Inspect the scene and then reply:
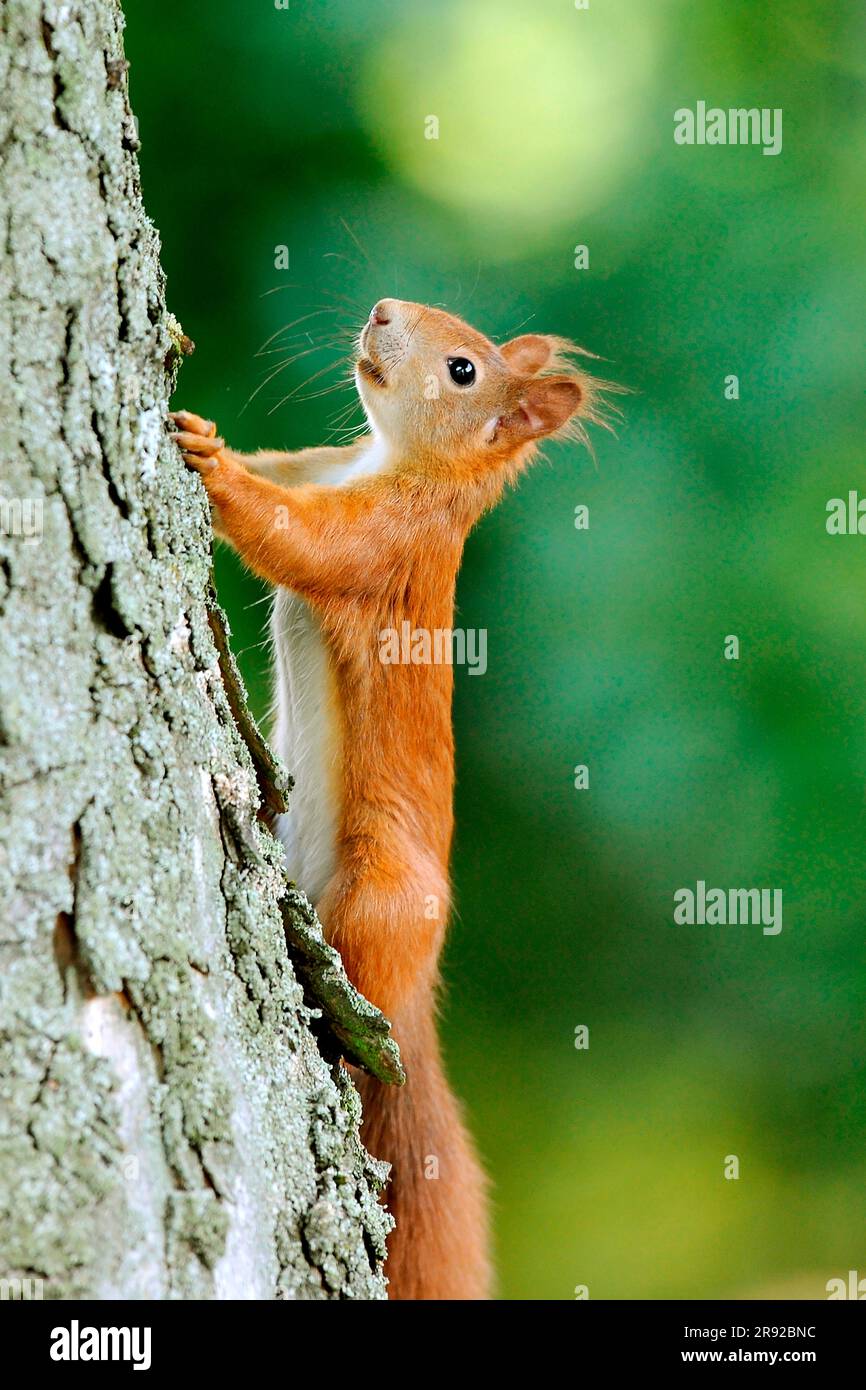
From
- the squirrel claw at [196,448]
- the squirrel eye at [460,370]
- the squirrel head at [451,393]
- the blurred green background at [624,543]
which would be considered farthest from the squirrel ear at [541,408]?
the squirrel claw at [196,448]

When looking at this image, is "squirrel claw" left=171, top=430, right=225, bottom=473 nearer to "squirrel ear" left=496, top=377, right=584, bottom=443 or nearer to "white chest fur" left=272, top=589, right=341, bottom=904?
"white chest fur" left=272, top=589, right=341, bottom=904

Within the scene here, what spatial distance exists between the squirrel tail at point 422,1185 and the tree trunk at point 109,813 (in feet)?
2.96

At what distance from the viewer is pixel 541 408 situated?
9.09 feet

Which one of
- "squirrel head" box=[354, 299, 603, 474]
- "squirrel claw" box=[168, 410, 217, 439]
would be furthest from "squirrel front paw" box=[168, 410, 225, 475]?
"squirrel head" box=[354, 299, 603, 474]

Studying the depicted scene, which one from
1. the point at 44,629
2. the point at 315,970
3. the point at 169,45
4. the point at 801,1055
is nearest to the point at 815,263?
the point at 169,45

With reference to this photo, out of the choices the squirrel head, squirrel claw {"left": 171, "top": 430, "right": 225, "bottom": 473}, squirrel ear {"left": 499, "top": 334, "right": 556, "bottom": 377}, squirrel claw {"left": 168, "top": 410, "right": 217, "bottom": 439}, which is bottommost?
squirrel claw {"left": 171, "top": 430, "right": 225, "bottom": 473}

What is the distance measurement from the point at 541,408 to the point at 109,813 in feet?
6.15

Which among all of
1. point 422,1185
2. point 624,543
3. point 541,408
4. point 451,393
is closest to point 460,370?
point 451,393

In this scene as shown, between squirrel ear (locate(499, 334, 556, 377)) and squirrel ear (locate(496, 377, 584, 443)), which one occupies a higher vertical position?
squirrel ear (locate(499, 334, 556, 377))

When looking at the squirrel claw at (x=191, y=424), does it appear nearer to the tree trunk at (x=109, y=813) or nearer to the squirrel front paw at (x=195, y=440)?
the squirrel front paw at (x=195, y=440)

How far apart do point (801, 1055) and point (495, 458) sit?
1.87 m

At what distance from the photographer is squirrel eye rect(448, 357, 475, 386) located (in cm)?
269

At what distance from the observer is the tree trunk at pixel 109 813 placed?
3.52 feet

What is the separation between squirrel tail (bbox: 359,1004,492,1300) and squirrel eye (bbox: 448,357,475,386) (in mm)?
1366
